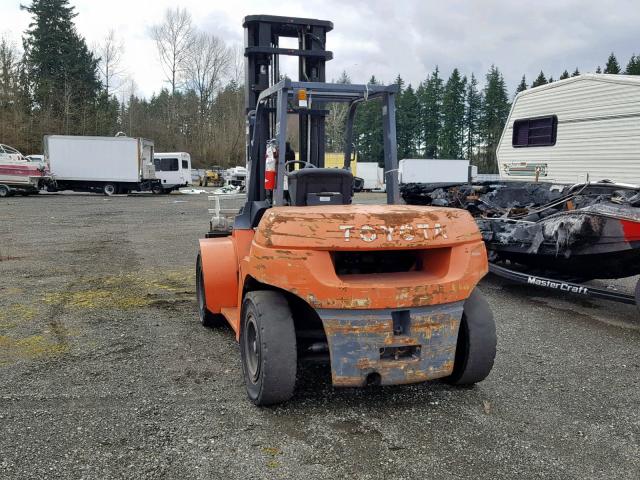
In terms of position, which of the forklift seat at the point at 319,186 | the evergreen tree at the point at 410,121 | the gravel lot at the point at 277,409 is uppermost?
the evergreen tree at the point at 410,121

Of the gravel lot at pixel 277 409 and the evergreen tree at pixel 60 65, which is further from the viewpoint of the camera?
the evergreen tree at pixel 60 65

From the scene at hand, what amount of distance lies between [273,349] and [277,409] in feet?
1.58

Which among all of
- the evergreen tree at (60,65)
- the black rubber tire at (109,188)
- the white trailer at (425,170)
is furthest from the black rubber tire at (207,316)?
the evergreen tree at (60,65)

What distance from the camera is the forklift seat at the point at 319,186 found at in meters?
4.38

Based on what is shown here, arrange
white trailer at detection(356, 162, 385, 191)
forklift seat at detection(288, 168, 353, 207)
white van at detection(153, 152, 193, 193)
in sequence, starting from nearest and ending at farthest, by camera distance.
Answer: forklift seat at detection(288, 168, 353, 207) < white van at detection(153, 152, 193, 193) < white trailer at detection(356, 162, 385, 191)

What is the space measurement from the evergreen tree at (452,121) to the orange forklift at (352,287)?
77.2 m

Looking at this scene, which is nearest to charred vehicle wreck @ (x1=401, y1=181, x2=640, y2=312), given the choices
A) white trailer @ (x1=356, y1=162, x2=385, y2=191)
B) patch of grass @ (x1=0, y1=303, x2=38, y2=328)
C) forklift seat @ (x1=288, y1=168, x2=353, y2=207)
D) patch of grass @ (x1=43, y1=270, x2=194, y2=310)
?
forklift seat @ (x1=288, y1=168, x2=353, y2=207)

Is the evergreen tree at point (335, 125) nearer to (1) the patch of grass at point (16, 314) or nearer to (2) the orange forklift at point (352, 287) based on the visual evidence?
(2) the orange forklift at point (352, 287)

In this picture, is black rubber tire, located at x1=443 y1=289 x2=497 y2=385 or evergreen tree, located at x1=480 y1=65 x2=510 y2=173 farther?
evergreen tree, located at x1=480 y1=65 x2=510 y2=173

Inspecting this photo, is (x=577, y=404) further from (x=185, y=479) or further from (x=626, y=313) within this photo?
(x=626, y=313)

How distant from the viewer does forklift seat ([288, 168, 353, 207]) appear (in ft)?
14.4

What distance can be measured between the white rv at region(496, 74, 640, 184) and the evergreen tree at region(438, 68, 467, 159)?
68.8 m

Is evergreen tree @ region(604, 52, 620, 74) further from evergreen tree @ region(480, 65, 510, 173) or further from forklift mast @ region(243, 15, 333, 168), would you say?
forklift mast @ region(243, 15, 333, 168)

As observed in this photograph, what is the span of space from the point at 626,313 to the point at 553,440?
4.19 metres
